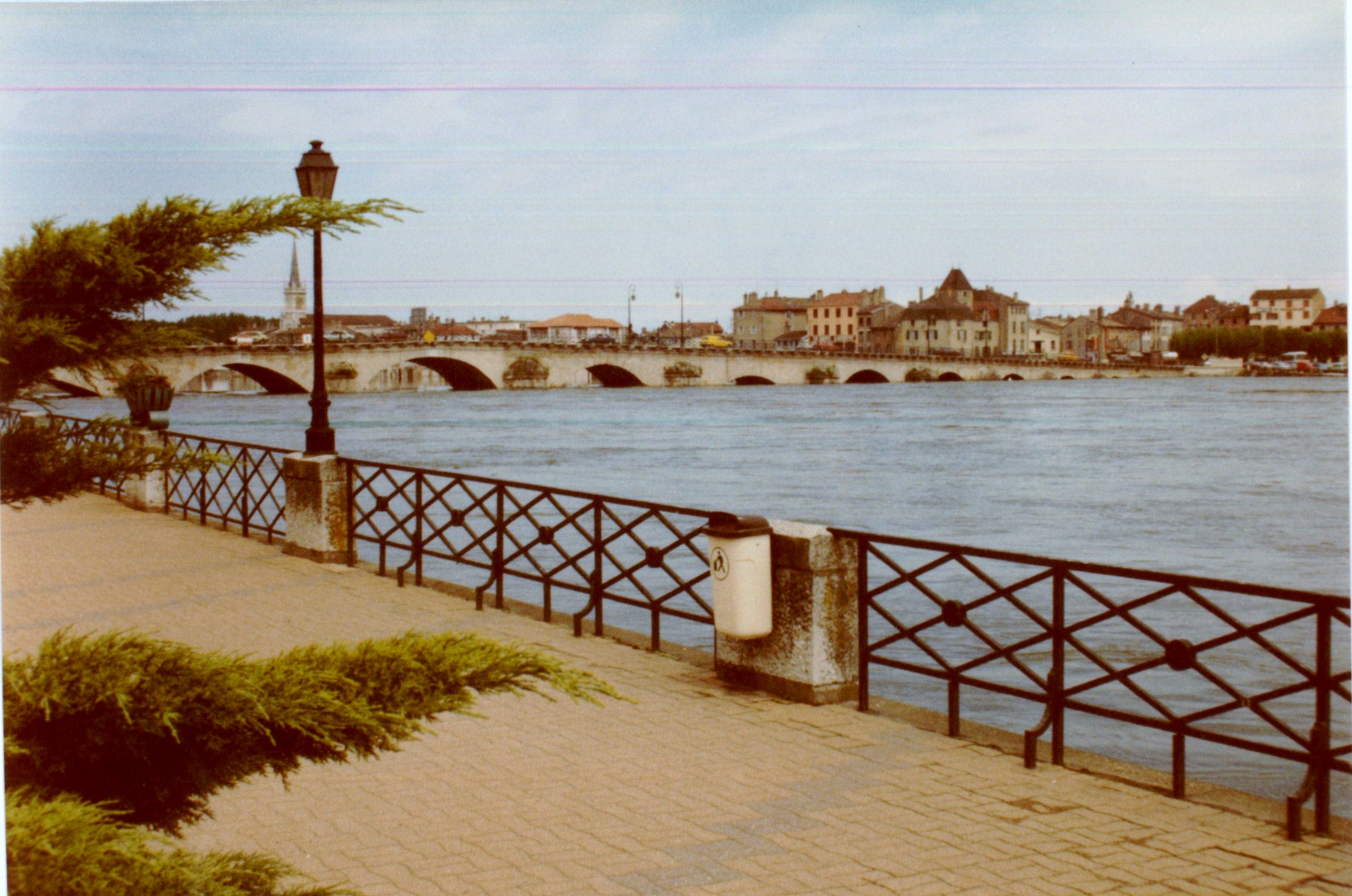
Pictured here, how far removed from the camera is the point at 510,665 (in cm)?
300

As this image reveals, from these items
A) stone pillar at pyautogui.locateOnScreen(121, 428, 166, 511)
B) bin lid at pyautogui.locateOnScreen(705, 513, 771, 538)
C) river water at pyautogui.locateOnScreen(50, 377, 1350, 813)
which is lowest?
river water at pyautogui.locateOnScreen(50, 377, 1350, 813)

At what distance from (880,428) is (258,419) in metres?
24.0

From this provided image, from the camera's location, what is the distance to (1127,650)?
13836 mm

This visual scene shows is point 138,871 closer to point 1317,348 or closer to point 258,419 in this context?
point 1317,348

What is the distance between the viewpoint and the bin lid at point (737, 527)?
6.93m

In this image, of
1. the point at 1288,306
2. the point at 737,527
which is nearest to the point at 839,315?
the point at 1288,306

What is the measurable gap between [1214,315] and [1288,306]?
182 ft

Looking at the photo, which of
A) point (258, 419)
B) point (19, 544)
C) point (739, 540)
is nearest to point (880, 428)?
point (258, 419)

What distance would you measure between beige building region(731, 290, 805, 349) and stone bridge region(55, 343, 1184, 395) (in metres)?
51.3

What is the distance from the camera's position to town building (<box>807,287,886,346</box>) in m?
146

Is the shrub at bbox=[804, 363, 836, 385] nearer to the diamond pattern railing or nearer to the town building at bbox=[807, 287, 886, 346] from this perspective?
the town building at bbox=[807, 287, 886, 346]

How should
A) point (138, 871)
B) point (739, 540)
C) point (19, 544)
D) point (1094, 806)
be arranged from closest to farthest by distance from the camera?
point (138, 871)
point (1094, 806)
point (739, 540)
point (19, 544)

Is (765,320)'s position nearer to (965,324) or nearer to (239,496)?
(965,324)

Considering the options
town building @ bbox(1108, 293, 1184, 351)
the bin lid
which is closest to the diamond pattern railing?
Result: the bin lid
